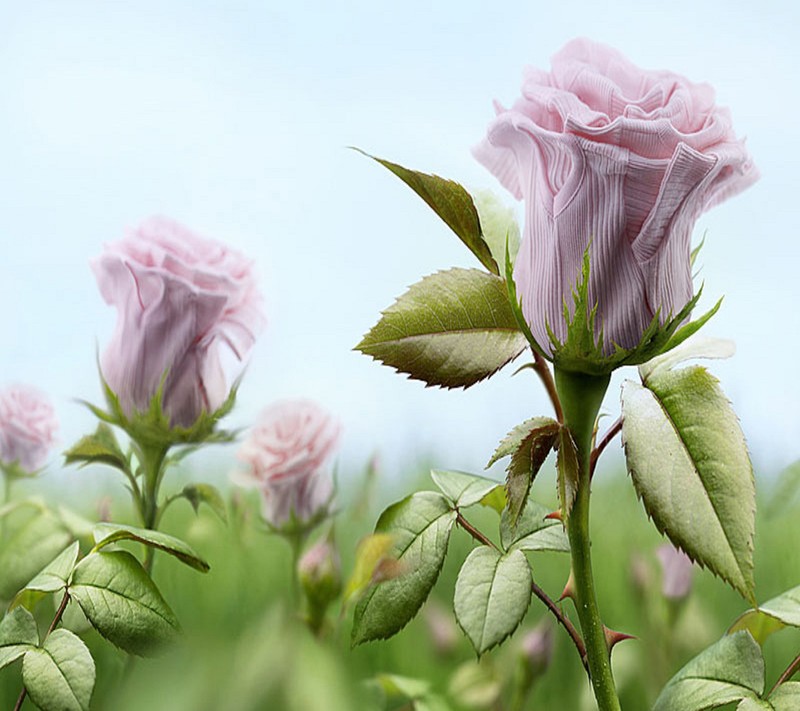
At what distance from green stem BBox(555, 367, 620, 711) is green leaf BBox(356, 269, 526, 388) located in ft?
0.10

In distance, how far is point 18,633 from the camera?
44cm

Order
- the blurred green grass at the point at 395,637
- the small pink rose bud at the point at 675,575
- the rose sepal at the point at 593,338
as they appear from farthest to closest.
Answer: the small pink rose bud at the point at 675,575 → the blurred green grass at the point at 395,637 → the rose sepal at the point at 593,338

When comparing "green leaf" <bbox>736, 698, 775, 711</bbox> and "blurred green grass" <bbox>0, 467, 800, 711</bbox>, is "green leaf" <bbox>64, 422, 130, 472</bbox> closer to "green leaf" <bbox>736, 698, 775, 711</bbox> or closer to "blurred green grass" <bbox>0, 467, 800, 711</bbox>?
"blurred green grass" <bbox>0, 467, 800, 711</bbox>

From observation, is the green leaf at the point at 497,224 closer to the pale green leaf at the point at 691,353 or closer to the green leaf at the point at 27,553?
the pale green leaf at the point at 691,353

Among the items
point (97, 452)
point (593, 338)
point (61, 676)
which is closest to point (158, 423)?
point (97, 452)

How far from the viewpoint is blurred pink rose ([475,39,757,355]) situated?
36 cm

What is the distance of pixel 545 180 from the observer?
0.38 meters

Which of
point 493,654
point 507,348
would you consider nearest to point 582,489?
point 507,348

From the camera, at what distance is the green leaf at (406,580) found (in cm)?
42

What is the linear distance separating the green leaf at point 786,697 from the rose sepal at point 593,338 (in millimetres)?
150

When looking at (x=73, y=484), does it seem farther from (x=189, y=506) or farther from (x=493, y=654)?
(x=493, y=654)

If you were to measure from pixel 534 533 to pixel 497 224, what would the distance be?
14cm

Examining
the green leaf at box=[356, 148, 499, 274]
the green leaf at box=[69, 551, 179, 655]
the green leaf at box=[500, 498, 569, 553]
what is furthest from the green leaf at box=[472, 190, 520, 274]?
the green leaf at box=[69, 551, 179, 655]

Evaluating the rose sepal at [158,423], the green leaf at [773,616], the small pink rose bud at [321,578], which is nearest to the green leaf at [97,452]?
the rose sepal at [158,423]
